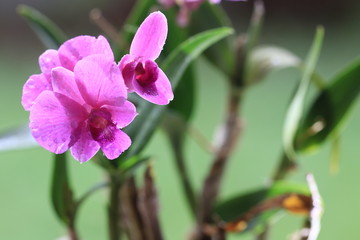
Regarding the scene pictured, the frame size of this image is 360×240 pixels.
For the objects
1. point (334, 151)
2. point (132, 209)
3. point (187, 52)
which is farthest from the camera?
point (334, 151)

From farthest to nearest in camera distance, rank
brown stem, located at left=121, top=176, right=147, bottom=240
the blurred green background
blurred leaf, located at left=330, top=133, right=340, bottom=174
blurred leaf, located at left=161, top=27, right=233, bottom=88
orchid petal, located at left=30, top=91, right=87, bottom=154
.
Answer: the blurred green background, blurred leaf, located at left=330, top=133, right=340, bottom=174, brown stem, located at left=121, top=176, right=147, bottom=240, blurred leaf, located at left=161, top=27, right=233, bottom=88, orchid petal, located at left=30, top=91, right=87, bottom=154

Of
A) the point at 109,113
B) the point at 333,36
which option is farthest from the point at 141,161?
the point at 333,36

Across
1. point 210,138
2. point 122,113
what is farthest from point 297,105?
point 210,138

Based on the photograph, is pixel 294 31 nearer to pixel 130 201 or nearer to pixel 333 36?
pixel 333 36

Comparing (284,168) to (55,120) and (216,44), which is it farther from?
(55,120)

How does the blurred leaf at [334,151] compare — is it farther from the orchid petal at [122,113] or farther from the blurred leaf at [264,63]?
the orchid petal at [122,113]

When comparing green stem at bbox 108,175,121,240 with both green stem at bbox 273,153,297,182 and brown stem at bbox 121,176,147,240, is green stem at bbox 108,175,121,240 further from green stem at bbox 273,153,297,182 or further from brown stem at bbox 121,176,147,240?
green stem at bbox 273,153,297,182

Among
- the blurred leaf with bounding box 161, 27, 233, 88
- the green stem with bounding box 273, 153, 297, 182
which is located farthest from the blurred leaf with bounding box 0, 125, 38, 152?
the green stem with bounding box 273, 153, 297, 182
